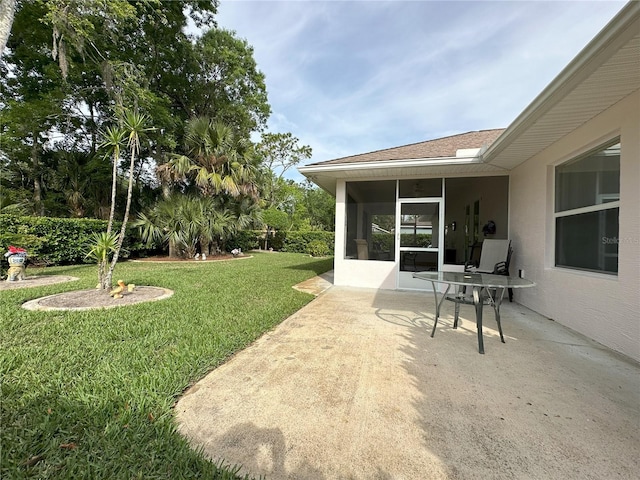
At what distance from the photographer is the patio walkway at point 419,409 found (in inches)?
58.1

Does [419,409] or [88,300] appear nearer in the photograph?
[419,409]

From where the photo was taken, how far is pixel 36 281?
6.08 meters

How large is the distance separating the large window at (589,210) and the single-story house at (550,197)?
0.02 metres

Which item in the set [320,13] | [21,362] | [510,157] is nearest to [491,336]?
[510,157]

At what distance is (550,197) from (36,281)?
10172 mm

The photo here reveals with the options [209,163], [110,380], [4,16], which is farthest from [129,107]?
[110,380]

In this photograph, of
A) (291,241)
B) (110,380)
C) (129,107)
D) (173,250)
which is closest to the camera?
(110,380)

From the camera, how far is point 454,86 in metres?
7.92

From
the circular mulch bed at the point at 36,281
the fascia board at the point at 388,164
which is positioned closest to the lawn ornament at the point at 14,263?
the circular mulch bed at the point at 36,281

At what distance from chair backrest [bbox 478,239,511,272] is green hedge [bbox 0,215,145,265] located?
11.2m

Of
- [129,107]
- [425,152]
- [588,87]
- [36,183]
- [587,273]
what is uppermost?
[129,107]

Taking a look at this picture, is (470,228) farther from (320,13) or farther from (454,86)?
(320,13)

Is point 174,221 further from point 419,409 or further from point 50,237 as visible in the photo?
point 419,409

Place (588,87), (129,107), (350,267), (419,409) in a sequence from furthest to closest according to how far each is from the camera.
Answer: (129,107), (350,267), (588,87), (419,409)
